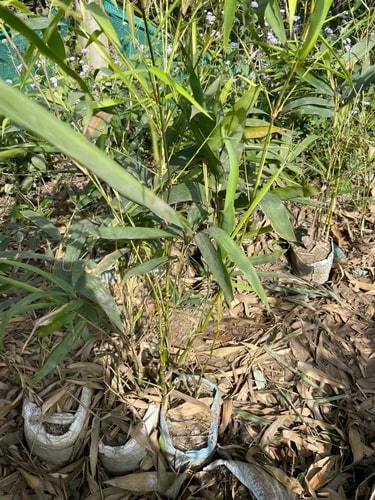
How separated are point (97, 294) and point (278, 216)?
0.38 meters

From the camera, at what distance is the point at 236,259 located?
0.81 metres

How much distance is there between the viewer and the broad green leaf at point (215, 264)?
81cm

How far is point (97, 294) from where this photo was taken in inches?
37.3

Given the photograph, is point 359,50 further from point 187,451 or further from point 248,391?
point 187,451

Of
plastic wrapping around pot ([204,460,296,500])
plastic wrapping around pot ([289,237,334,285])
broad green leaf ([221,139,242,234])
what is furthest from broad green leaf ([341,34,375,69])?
plastic wrapping around pot ([204,460,296,500])

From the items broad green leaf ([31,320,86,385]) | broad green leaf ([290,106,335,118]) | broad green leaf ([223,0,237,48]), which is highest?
broad green leaf ([223,0,237,48])

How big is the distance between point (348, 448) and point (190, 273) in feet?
2.33

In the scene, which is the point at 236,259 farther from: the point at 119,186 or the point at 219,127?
the point at 119,186

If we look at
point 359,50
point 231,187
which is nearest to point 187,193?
point 231,187

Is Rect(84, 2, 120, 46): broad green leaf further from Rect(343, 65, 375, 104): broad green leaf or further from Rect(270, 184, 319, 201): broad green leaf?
Rect(343, 65, 375, 104): broad green leaf

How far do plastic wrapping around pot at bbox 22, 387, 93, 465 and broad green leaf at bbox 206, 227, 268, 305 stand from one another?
573 mm

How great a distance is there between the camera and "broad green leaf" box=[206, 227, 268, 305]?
31.6 inches

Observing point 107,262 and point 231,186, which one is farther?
point 107,262

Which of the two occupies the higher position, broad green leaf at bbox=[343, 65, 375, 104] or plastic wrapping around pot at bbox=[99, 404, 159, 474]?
broad green leaf at bbox=[343, 65, 375, 104]
